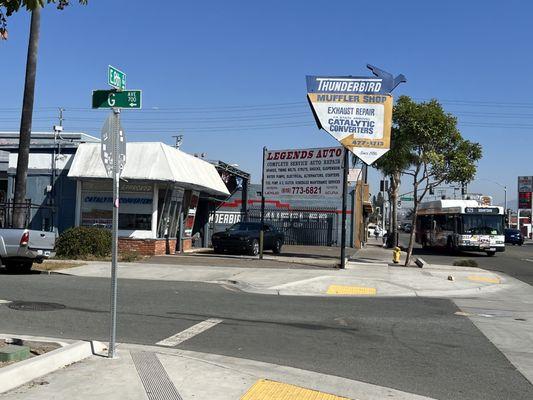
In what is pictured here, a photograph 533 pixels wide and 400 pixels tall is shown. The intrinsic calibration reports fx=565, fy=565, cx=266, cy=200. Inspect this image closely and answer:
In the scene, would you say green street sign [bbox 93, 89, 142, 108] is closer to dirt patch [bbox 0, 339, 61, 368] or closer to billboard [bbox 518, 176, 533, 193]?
dirt patch [bbox 0, 339, 61, 368]

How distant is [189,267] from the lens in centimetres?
1831

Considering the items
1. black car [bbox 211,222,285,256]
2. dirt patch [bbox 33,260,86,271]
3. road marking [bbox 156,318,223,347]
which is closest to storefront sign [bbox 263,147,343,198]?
black car [bbox 211,222,285,256]

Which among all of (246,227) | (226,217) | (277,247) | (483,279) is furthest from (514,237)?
(483,279)

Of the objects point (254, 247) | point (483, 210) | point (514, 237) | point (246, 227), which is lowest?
point (254, 247)

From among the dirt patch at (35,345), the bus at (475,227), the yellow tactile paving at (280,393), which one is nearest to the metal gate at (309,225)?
the bus at (475,227)

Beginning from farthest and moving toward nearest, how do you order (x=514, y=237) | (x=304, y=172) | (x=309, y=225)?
(x=514, y=237) < (x=309, y=225) < (x=304, y=172)

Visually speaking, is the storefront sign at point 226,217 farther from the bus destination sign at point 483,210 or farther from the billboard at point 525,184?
the billboard at point 525,184

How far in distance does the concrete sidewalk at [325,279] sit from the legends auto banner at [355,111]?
4.47 metres

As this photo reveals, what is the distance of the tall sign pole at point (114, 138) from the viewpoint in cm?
643

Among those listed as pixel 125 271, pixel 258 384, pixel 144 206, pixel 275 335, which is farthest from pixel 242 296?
pixel 144 206

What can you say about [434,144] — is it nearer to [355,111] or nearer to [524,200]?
[355,111]

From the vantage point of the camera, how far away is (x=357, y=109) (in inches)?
795

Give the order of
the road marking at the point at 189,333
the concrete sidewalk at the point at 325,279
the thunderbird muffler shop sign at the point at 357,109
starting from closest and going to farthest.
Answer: the road marking at the point at 189,333 → the concrete sidewalk at the point at 325,279 → the thunderbird muffler shop sign at the point at 357,109

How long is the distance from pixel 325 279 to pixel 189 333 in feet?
26.4
